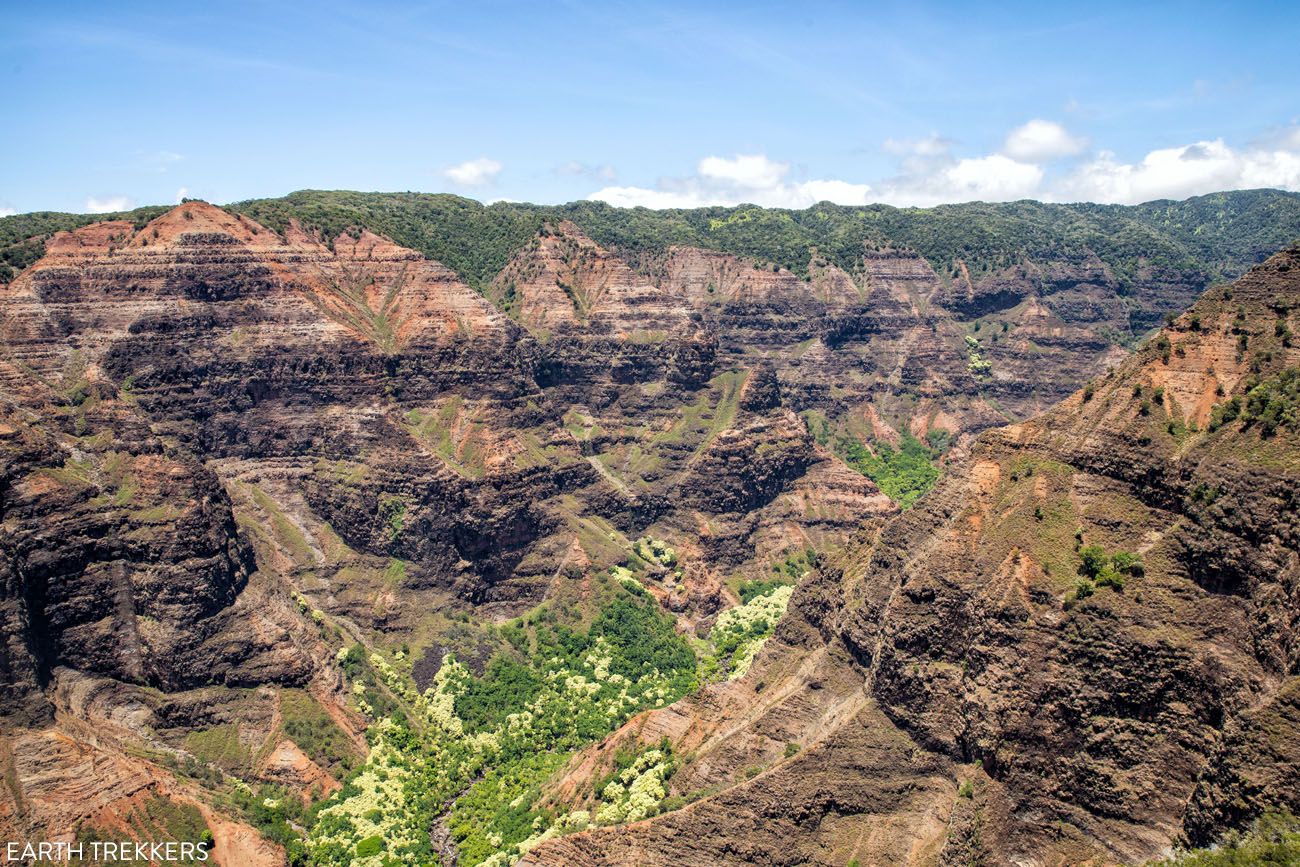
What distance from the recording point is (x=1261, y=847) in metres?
44.8

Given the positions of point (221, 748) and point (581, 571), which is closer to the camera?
point (221, 748)

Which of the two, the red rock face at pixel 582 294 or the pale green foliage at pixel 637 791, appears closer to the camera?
the pale green foliage at pixel 637 791

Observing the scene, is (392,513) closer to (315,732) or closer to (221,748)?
(315,732)

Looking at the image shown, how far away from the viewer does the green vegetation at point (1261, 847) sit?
1718 inches

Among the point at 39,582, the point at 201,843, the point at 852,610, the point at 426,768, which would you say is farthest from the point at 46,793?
the point at 852,610

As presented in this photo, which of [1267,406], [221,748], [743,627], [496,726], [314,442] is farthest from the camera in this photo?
[314,442]

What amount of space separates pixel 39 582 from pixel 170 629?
12.8m

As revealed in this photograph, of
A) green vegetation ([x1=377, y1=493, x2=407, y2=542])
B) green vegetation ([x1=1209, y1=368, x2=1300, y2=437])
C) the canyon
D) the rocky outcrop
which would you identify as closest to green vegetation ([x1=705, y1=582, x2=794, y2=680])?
the canyon

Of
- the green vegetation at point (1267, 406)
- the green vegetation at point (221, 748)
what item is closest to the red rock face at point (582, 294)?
the green vegetation at point (221, 748)

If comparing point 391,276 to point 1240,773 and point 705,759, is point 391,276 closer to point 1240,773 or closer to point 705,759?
point 705,759

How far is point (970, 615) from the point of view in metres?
64.8

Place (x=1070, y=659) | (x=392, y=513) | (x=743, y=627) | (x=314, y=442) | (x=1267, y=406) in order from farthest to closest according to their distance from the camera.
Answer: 1. (x=314, y=442)
2. (x=743, y=627)
3. (x=392, y=513)
4. (x=1070, y=659)
5. (x=1267, y=406)

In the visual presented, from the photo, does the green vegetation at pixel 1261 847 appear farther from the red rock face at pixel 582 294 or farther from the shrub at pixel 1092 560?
the red rock face at pixel 582 294

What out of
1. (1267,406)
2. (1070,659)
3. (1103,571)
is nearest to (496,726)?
(1070,659)
